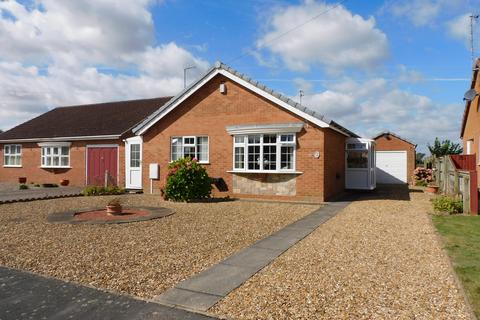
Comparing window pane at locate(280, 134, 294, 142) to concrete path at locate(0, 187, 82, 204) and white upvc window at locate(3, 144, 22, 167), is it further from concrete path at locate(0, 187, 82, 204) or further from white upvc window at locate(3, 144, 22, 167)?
white upvc window at locate(3, 144, 22, 167)

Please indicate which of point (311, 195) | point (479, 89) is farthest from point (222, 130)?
point (479, 89)

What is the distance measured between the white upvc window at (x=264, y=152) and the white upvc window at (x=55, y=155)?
13164 millimetres

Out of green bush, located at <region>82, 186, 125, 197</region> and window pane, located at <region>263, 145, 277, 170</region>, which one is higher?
window pane, located at <region>263, 145, 277, 170</region>

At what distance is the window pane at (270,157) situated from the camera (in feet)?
A: 49.0

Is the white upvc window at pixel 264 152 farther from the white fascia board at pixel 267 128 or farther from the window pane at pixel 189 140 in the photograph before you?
the window pane at pixel 189 140

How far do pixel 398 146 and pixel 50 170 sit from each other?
24.8 m

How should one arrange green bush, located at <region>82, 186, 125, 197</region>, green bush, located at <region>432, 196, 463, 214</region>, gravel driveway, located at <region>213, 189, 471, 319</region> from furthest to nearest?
green bush, located at <region>82, 186, 125, 197</region> → green bush, located at <region>432, 196, 463, 214</region> → gravel driveway, located at <region>213, 189, 471, 319</region>

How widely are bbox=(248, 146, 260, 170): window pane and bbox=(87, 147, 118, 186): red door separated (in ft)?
31.2

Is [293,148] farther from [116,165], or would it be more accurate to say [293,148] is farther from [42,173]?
[42,173]

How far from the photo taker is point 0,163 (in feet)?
88.1

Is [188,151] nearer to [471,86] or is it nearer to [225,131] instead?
[225,131]

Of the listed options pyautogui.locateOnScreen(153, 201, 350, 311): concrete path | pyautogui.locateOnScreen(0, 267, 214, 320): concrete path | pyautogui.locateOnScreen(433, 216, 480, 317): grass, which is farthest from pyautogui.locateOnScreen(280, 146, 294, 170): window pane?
pyautogui.locateOnScreen(0, 267, 214, 320): concrete path

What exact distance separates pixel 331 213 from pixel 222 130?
6.62 meters

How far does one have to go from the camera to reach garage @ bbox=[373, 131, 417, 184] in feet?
88.2
